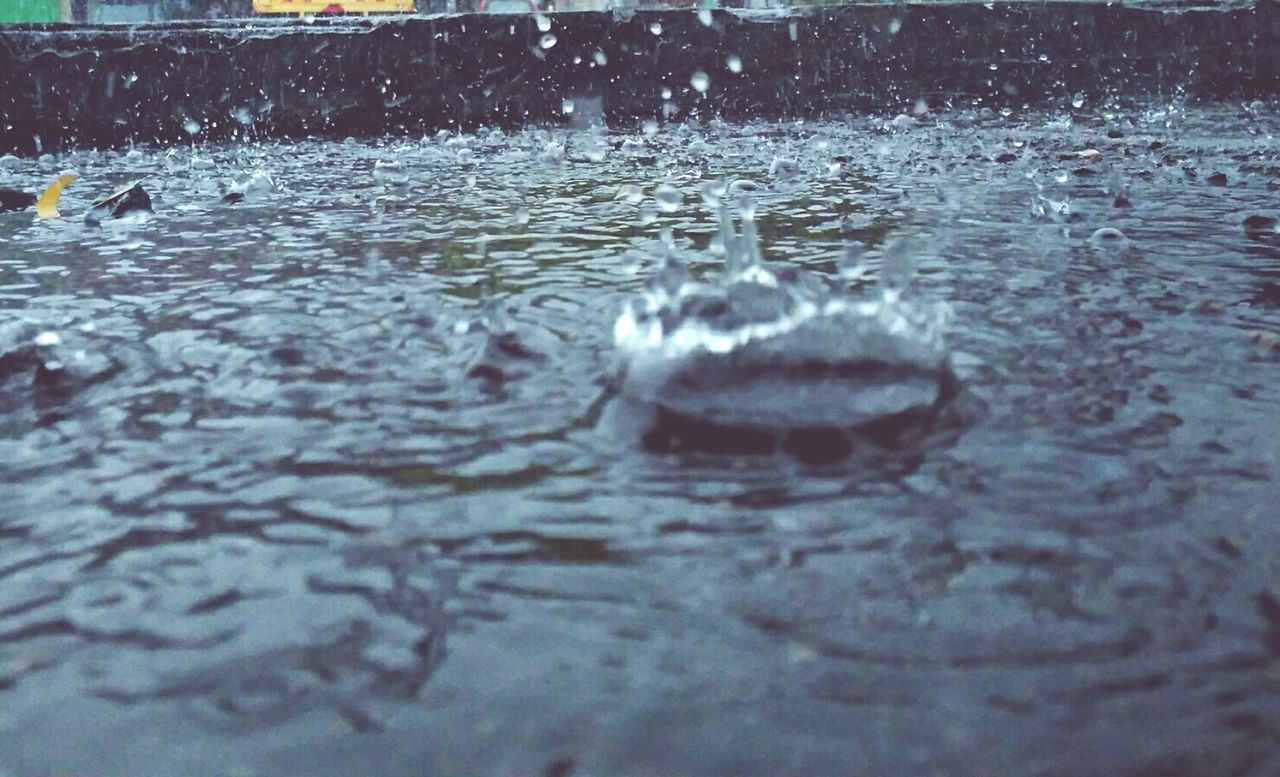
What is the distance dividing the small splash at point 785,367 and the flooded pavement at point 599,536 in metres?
0.02

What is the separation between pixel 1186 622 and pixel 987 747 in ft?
1.21

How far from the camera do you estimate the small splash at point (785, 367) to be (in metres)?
1.95

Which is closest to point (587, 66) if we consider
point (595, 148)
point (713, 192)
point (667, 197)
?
point (595, 148)

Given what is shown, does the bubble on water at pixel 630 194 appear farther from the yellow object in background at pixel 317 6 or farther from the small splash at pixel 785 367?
the yellow object in background at pixel 317 6

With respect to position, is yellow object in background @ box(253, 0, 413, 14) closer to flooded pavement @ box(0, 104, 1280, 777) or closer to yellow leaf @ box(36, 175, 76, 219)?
yellow leaf @ box(36, 175, 76, 219)

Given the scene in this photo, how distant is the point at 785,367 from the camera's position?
79.0 inches

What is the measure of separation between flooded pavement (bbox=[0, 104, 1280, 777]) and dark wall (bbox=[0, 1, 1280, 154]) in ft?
16.2

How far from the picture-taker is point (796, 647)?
52.7 inches

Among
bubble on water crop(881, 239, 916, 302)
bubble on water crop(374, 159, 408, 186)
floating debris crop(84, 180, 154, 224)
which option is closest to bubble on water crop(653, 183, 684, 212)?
bubble on water crop(374, 159, 408, 186)

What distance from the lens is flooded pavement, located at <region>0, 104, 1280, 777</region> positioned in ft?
3.93

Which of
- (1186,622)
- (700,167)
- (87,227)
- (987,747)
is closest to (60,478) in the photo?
(987,747)

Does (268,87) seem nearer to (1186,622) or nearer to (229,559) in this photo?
(229,559)

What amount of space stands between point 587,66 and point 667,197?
14.0ft

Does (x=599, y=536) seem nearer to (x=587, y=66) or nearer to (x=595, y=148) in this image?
(x=595, y=148)
